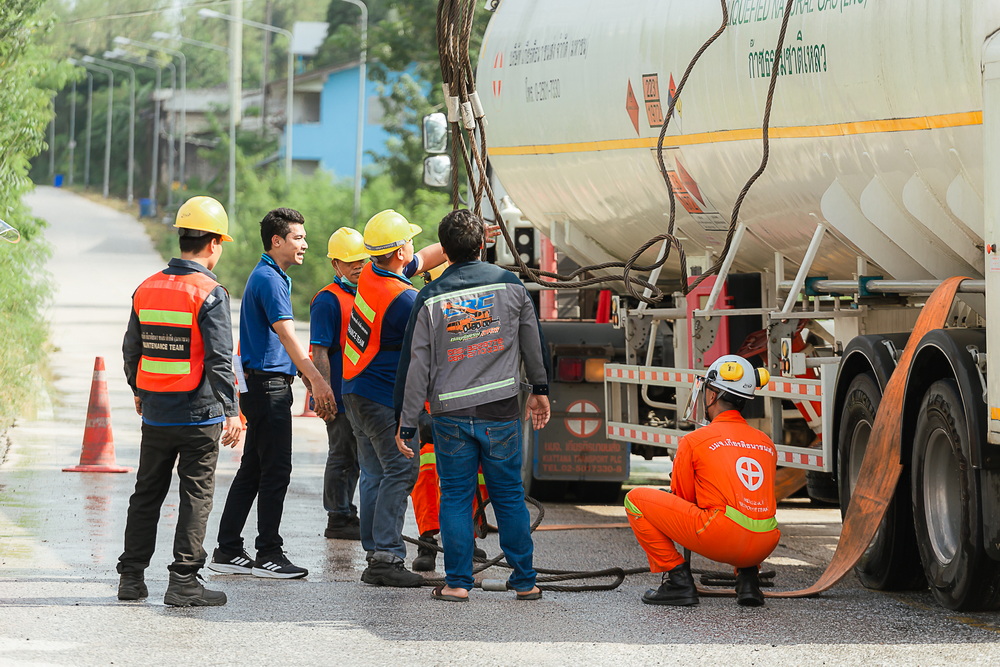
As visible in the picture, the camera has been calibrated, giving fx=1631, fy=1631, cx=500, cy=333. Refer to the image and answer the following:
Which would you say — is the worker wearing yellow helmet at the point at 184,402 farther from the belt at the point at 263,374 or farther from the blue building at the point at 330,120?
the blue building at the point at 330,120

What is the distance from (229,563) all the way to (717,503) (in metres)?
2.72

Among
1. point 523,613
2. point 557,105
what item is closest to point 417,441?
point 523,613

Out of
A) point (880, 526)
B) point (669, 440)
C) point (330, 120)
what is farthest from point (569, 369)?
point (330, 120)

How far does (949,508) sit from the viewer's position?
7.37 m

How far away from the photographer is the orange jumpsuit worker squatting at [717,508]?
295 inches

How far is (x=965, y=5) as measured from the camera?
6.89 metres

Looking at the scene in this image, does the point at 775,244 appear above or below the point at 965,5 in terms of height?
below

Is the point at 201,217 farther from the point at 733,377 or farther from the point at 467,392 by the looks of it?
the point at 733,377

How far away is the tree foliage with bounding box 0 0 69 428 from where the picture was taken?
1497cm

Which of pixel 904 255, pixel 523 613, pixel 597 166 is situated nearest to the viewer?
pixel 523 613

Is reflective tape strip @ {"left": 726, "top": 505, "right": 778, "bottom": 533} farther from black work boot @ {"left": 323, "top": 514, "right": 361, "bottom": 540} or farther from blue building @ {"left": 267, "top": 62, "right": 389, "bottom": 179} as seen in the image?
blue building @ {"left": 267, "top": 62, "right": 389, "bottom": 179}

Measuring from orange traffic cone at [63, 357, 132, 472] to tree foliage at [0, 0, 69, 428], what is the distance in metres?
2.53

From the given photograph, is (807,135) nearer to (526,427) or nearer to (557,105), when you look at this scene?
(557,105)

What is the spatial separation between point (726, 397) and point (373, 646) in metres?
2.22
